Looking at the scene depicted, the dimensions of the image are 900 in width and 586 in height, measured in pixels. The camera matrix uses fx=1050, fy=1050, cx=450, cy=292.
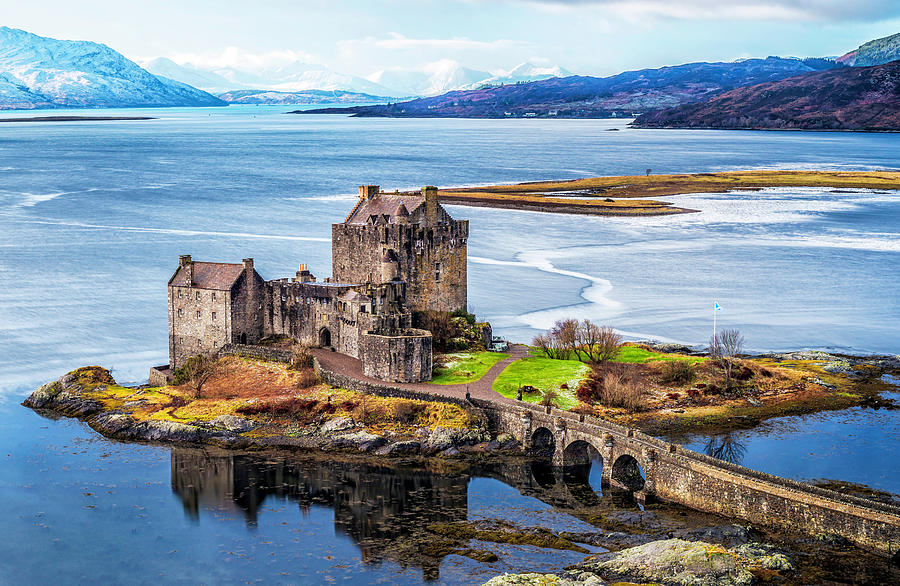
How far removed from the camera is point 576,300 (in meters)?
98.3

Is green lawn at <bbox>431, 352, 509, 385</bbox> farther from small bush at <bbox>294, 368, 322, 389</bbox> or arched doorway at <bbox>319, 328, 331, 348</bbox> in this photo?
arched doorway at <bbox>319, 328, 331, 348</bbox>

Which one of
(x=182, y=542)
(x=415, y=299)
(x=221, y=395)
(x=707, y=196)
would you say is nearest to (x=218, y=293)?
(x=221, y=395)

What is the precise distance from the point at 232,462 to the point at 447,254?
81.9 feet

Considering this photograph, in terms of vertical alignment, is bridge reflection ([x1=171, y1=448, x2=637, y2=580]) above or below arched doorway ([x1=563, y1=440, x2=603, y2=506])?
below

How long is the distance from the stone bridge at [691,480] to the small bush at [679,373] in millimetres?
12063

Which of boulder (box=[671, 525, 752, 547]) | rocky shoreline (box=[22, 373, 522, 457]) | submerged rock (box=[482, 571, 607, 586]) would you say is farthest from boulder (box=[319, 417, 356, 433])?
boulder (box=[671, 525, 752, 547])

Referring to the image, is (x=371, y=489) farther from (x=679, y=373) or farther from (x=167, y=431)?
(x=679, y=373)

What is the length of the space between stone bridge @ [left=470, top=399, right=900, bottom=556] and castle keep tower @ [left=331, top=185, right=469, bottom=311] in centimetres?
1578

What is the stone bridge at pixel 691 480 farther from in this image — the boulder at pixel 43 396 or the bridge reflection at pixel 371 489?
the boulder at pixel 43 396

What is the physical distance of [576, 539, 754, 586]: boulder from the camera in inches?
1586

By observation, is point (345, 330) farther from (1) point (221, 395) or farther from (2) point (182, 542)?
(2) point (182, 542)

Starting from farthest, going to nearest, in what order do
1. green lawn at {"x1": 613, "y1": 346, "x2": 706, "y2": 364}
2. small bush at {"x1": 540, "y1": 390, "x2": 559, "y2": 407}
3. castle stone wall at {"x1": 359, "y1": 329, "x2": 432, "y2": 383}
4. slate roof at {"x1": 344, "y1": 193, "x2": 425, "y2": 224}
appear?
slate roof at {"x1": 344, "y1": 193, "x2": 425, "y2": 224} → green lawn at {"x1": 613, "y1": 346, "x2": 706, "y2": 364} → castle stone wall at {"x1": 359, "y1": 329, "x2": 432, "y2": 383} → small bush at {"x1": 540, "y1": 390, "x2": 559, "y2": 407}

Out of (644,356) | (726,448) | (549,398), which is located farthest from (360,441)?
(644,356)

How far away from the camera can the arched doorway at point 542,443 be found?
192ft
